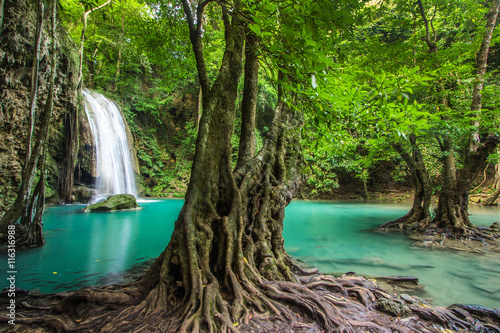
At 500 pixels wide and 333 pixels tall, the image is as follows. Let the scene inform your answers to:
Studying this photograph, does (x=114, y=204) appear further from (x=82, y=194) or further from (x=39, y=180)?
(x=39, y=180)

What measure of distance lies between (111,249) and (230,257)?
4903mm

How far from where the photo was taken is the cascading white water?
51.3 feet

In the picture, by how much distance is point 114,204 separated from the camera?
1259 cm

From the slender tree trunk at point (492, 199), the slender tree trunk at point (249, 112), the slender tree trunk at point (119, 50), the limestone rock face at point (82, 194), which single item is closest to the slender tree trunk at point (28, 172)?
the slender tree trunk at point (249, 112)

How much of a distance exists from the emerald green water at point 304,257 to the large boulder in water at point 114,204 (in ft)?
7.15

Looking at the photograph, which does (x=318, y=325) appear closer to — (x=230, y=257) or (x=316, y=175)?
(x=230, y=257)

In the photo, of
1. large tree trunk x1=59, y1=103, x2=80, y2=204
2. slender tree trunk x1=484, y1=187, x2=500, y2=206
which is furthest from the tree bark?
large tree trunk x1=59, y1=103, x2=80, y2=204

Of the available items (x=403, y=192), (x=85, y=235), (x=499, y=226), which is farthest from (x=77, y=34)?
(x=403, y=192)

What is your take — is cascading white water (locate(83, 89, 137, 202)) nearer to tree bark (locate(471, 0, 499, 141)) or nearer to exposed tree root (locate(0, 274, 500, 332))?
exposed tree root (locate(0, 274, 500, 332))

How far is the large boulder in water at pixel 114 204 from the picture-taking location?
39.4 ft

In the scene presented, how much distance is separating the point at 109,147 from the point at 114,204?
549cm

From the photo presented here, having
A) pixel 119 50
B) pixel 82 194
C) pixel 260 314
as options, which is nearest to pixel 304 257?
pixel 260 314

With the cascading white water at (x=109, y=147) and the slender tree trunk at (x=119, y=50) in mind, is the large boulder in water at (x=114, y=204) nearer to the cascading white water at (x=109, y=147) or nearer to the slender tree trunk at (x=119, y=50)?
the cascading white water at (x=109, y=147)

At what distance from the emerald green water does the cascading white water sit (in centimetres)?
Result: 671
